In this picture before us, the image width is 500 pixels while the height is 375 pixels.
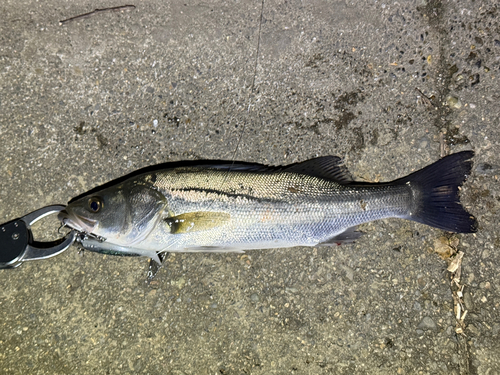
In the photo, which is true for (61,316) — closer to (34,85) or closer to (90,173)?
(90,173)

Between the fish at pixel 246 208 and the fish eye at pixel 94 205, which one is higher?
the fish eye at pixel 94 205

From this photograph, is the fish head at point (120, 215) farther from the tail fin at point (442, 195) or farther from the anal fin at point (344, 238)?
the tail fin at point (442, 195)

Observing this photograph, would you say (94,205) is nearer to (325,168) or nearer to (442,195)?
(325,168)

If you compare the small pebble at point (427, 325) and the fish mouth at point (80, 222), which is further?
the small pebble at point (427, 325)

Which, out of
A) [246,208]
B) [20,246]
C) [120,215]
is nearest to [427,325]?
[246,208]

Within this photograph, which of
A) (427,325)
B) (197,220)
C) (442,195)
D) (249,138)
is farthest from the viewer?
(249,138)

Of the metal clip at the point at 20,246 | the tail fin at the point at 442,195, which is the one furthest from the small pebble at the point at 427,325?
the metal clip at the point at 20,246

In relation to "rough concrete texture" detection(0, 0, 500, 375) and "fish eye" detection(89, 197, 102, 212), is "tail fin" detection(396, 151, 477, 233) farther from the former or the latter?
"fish eye" detection(89, 197, 102, 212)

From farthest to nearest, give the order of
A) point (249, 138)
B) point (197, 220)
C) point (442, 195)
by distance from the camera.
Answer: point (249, 138) < point (442, 195) < point (197, 220)
